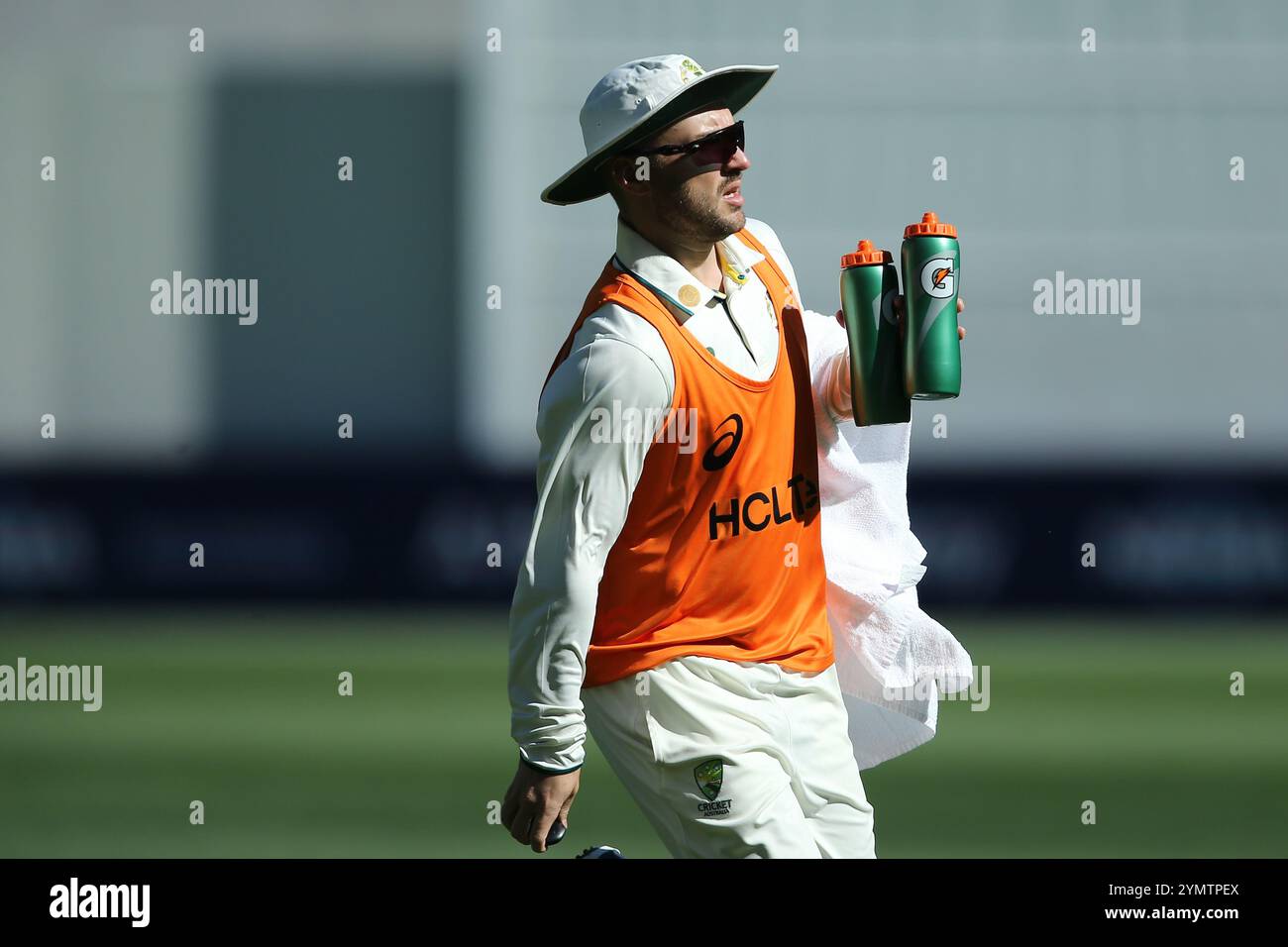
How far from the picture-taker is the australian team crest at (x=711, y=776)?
3.57 m

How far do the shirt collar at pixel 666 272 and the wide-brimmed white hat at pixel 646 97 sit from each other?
191 millimetres

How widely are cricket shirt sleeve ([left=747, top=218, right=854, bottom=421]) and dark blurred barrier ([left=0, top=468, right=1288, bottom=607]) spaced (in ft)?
26.4

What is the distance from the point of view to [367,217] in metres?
15.0

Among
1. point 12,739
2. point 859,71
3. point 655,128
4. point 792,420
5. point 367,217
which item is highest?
point 859,71

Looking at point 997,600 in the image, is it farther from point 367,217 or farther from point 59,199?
point 59,199

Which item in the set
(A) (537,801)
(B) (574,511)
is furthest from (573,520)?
(A) (537,801)

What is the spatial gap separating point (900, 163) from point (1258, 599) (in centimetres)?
442

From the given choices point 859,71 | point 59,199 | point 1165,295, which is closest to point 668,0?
point 859,71

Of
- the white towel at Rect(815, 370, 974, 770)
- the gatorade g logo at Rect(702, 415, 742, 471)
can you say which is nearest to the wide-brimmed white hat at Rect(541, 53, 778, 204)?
the gatorade g logo at Rect(702, 415, 742, 471)

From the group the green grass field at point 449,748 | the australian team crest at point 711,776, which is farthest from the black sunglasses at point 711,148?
the green grass field at point 449,748

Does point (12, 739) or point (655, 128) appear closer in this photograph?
point (655, 128)

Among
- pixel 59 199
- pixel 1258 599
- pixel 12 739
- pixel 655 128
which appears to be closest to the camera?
pixel 655 128

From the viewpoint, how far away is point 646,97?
3.71m

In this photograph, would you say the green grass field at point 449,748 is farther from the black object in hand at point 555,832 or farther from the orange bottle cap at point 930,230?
the orange bottle cap at point 930,230
